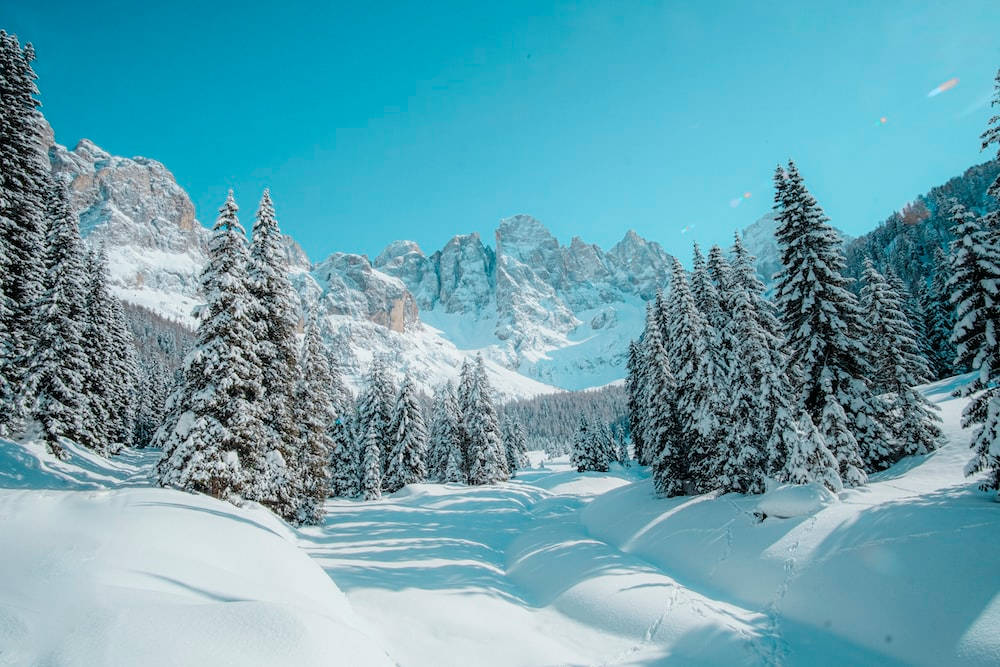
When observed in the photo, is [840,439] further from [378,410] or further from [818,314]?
[378,410]

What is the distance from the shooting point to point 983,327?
13.4 meters

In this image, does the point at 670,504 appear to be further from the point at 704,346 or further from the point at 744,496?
the point at 704,346

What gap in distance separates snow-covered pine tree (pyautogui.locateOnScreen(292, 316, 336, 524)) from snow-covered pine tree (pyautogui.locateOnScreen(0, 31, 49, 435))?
1157 cm

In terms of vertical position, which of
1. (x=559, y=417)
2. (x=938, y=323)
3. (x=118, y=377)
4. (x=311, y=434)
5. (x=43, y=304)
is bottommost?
(x=559, y=417)

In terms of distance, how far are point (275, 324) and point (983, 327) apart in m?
26.1

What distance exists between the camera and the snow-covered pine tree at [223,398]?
16.2 metres

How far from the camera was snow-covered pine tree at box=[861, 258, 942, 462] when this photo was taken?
22.4 metres

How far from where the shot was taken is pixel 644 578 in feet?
46.0

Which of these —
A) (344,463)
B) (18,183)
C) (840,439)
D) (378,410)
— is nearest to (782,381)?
(840,439)

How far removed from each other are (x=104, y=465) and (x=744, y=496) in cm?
3503

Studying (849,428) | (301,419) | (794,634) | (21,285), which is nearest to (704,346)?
(849,428)

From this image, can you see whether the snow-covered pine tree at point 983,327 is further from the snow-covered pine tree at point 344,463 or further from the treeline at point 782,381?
the snow-covered pine tree at point 344,463

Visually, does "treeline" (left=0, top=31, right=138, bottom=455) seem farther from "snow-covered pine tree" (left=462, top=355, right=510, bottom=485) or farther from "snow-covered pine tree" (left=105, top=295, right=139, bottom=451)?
"snow-covered pine tree" (left=462, top=355, right=510, bottom=485)

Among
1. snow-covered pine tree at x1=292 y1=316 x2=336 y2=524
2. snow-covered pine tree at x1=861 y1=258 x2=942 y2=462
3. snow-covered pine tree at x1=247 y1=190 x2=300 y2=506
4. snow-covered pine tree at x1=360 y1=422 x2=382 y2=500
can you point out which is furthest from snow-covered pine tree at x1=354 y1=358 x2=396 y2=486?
snow-covered pine tree at x1=861 y1=258 x2=942 y2=462
